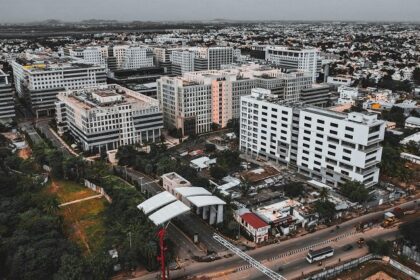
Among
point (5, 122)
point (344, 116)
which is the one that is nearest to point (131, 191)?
point (344, 116)

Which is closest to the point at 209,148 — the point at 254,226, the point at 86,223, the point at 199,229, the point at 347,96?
the point at 199,229

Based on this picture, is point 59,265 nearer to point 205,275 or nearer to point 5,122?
point 205,275

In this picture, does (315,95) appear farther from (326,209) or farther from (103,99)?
(326,209)

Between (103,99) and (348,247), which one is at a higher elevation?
(103,99)

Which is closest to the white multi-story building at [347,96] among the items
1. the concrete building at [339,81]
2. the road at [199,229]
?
the concrete building at [339,81]

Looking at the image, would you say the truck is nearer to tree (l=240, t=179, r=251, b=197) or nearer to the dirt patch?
tree (l=240, t=179, r=251, b=197)

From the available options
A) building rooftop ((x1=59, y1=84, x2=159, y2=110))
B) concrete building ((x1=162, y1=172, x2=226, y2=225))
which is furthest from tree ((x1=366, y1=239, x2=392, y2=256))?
building rooftop ((x1=59, y1=84, x2=159, y2=110))
